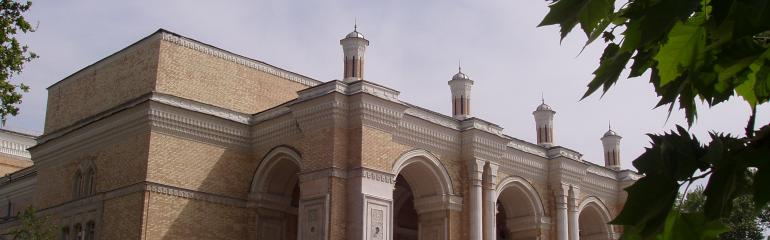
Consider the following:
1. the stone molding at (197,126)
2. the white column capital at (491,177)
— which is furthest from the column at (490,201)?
the stone molding at (197,126)

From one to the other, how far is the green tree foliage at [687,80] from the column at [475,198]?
60.3 ft

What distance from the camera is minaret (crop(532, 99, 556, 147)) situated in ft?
79.0

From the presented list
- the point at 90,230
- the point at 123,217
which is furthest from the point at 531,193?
the point at 90,230

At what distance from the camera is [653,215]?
1.12 metres

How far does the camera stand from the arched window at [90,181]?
2000 cm

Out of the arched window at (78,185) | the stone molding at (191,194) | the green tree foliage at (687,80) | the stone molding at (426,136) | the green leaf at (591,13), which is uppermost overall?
the stone molding at (426,136)

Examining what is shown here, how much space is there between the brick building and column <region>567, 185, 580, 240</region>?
4cm

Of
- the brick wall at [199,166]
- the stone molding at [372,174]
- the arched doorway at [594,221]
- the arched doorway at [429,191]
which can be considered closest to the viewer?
the stone molding at [372,174]

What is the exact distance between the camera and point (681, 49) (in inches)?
47.2

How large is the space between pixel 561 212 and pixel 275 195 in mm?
8078

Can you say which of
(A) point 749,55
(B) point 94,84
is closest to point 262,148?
(B) point 94,84

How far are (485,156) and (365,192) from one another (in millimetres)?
4311

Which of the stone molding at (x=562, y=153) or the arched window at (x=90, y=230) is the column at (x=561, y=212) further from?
the arched window at (x=90, y=230)

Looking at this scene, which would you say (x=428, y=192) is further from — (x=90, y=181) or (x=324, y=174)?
(x=90, y=181)
